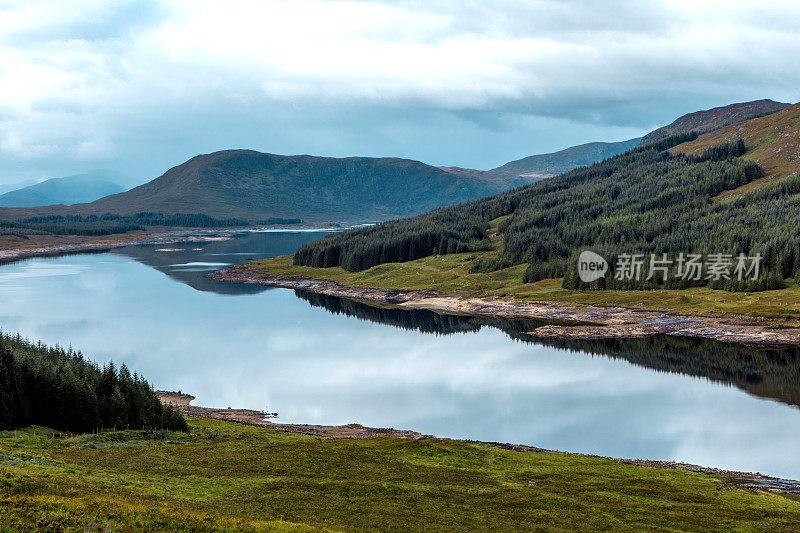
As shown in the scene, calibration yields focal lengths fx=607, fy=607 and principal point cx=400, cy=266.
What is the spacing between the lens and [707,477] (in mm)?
44719

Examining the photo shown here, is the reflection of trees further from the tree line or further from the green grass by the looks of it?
the tree line

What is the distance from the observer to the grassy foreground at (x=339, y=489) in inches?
969

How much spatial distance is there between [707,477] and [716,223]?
146 metres

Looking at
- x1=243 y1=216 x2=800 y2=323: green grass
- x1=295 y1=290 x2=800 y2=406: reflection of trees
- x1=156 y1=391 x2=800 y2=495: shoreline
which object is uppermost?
x1=243 y1=216 x2=800 y2=323: green grass

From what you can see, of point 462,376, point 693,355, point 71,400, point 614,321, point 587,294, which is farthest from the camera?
point 587,294

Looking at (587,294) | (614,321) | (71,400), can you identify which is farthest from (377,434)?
(587,294)

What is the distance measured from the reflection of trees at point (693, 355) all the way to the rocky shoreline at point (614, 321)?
3173mm

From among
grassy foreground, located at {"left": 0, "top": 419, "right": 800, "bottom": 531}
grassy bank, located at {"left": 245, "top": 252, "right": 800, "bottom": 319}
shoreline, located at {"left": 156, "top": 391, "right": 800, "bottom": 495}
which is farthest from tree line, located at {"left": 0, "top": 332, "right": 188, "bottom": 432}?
grassy bank, located at {"left": 245, "top": 252, "right": 800, "bottom": 319}

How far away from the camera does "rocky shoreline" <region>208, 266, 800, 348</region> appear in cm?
10275

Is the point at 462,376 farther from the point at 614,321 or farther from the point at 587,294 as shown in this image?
the point at 587,294

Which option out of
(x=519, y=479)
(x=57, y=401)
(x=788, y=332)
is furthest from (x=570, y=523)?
(x=788, y=332)

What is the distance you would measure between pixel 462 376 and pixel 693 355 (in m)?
38.0

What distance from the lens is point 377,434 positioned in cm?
5966

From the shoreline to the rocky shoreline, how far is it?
59.2 m
